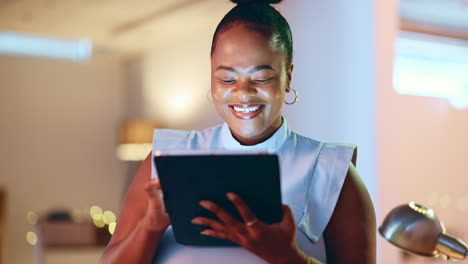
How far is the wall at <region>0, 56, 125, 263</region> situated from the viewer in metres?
6.11

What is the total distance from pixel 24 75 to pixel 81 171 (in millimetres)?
1014

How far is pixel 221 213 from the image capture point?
2.90 feet

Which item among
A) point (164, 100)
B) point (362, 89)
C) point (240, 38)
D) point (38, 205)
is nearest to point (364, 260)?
point (240, 38)

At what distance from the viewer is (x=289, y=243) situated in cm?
89

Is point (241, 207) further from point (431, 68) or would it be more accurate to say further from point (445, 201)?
point (431, 68)

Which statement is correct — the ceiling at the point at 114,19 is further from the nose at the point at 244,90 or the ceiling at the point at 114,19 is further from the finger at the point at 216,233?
the finger at the point at 216,233

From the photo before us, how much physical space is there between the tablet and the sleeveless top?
102 millimetres

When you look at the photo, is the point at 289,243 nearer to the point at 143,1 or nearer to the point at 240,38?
the point at 240,38

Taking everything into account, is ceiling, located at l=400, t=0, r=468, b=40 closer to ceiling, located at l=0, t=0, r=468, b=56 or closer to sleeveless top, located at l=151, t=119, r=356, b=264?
ceiling, located at l=0, t=0, r=468, b=56

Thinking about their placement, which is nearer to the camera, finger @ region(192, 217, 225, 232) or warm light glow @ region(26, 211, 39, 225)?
finger @ region(192, 217, 225, 232)

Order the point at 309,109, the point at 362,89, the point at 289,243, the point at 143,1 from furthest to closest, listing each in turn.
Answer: the point at 143,1
the point at 362,89
the point at 309,109
the point at 289,243

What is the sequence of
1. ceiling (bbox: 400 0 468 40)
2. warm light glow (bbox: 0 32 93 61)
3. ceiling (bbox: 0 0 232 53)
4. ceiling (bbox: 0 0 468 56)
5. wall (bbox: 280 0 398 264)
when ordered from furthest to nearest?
warm light glow (bbox: 0 32 93 61), ceiling (bbox: 0 0 232 53), ceiling (bbox: 0 0 468 56), ceiling (bbox: 400 0 468 40), wall (bbox: 280 0 398 264)

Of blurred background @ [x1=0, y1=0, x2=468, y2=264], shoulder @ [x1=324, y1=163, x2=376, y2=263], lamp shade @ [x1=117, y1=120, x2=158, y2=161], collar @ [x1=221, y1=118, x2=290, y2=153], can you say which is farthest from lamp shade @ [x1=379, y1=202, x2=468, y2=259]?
lamp shade @ [x1=117, y1=120, x2=158, y2=161]

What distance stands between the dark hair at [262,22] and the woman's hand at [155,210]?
24 cm
